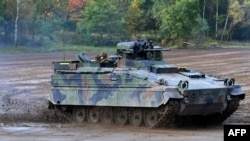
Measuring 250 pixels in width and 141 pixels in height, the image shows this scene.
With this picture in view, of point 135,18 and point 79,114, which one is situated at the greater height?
point 135,18

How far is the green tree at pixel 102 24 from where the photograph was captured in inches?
2190

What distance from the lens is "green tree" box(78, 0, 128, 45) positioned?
55.6 metres

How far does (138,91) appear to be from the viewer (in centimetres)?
1633

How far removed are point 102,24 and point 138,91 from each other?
135ft

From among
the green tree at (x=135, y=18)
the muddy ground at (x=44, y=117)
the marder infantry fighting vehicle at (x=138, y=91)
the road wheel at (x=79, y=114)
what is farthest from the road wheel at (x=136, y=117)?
the green tree at (x=135, y=18)

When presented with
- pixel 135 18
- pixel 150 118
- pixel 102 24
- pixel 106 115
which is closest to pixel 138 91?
pixel 150 118

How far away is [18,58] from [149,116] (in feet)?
82.3

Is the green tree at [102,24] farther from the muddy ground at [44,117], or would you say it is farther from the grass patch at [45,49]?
the muddy ground at [44,117]

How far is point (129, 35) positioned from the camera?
196 feet

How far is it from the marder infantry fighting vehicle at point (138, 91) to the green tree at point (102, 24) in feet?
122

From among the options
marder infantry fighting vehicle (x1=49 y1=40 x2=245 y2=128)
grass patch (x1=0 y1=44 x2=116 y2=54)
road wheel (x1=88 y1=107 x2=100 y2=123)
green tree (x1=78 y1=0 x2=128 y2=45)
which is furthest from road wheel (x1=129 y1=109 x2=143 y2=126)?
green tree (x1=78 y1=0 x2=128 y2=45)

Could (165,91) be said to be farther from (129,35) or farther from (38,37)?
(129,35)

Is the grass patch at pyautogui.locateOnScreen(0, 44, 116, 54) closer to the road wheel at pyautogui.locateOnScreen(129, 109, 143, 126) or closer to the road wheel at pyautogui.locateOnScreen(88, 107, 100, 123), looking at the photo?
the road wheel at pyautogui.locateOnScreen(88, 107, 100, 123)

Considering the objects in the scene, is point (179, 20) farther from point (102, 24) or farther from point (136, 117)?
point (136, 117)
